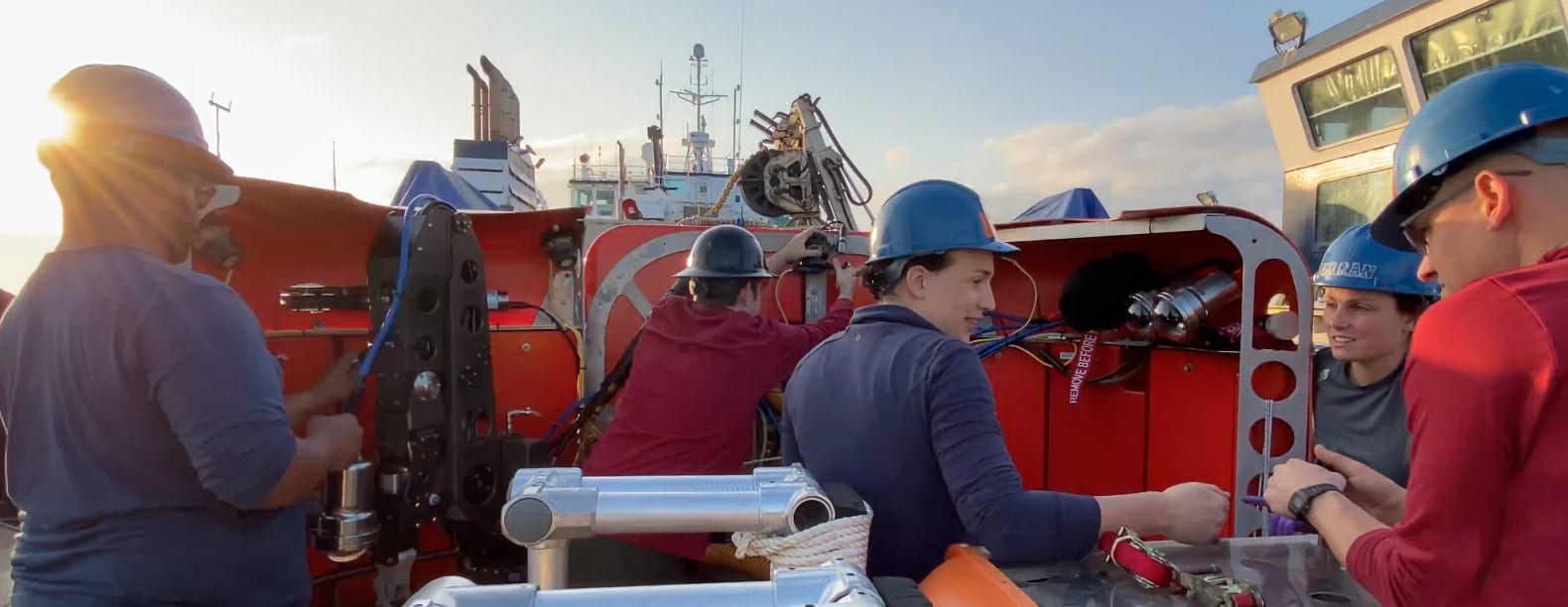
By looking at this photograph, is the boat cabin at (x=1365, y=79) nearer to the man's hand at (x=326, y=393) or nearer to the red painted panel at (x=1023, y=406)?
the red painted panel at (x=1023, y=406)

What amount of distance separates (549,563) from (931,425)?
0.81 metres

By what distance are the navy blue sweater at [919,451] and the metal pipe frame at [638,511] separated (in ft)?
1.60

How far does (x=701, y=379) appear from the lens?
10.1ft

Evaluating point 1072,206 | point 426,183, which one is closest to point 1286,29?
point 1072,206

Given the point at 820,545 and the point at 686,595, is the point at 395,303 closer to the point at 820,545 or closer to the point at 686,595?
the point at 820,545

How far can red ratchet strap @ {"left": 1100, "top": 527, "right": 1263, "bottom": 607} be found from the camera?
4.49 ft

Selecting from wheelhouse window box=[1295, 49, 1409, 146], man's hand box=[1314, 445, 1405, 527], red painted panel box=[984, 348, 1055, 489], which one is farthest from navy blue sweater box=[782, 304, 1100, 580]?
wheelhouse window box=[1295, 49, 1409, 146]

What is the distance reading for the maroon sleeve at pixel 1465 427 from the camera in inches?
39.8

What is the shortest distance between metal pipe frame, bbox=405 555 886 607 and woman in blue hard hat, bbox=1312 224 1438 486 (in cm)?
229

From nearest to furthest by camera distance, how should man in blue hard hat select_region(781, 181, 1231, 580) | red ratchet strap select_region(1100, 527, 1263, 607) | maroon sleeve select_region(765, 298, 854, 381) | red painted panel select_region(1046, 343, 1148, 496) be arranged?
1. red ratchet strap select_region(1100, 527, 1263, 607)
2. man in blue hard hat select_region(781, 181, 1231, 580)
3. maroon sleeve select_region(765, 298, 854, 381)
4. red painted panel select_region(1046, 343, 1148, 496)

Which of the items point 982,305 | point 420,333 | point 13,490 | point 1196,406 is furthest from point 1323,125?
point 13,490

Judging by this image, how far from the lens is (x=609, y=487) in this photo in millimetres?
1248

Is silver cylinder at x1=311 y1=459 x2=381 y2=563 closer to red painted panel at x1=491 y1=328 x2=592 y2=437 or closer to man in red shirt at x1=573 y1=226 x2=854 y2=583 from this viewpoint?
man in red shirt at x1=573 y1=226 x2=854 y2=583

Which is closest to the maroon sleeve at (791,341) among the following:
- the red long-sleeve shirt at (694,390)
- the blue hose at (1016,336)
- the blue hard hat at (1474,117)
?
the red long-sleeve shirt at (694,390)
